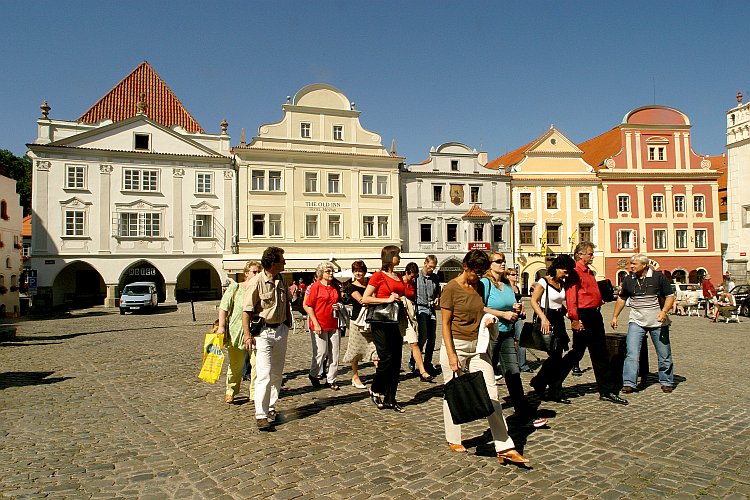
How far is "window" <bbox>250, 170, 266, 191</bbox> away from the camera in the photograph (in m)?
32.4

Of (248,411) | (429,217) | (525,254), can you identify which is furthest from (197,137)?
(248,411)

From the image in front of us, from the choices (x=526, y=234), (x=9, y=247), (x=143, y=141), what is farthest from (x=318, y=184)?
(x=9, y=247)

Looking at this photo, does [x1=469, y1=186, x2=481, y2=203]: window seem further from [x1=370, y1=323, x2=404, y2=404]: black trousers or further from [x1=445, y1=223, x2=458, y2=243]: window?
[x1=370, y1=323, x2=404, y2=404]: black trousers

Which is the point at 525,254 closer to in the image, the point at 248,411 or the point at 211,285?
the point at 211,285

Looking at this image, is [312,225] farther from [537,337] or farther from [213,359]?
[537,337]

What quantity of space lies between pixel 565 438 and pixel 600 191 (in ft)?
120

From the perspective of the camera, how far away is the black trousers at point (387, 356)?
20.4 ft

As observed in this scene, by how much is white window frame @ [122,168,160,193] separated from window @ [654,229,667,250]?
3470 centimetres

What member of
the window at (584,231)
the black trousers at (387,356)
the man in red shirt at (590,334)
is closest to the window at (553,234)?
the window at (584,231)

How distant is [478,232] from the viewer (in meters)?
36.5

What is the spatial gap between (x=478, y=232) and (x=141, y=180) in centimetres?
2221

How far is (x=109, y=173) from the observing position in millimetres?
30625

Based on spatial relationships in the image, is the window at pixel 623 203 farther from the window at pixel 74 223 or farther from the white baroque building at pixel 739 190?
the window at pixel 74 223

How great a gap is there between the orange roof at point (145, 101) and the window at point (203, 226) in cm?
786
